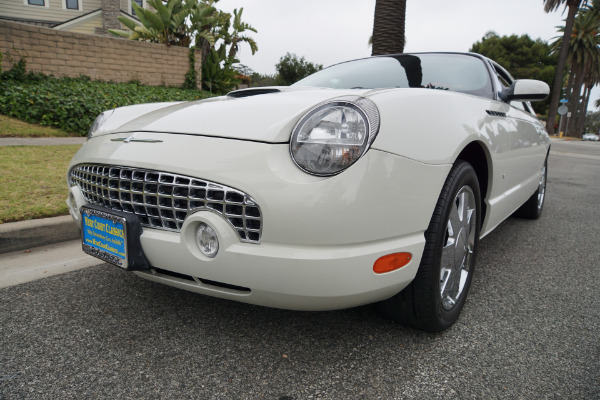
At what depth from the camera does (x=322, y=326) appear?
190 centimetres

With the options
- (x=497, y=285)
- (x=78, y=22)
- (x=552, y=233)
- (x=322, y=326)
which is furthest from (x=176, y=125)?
(x=78, y=22)

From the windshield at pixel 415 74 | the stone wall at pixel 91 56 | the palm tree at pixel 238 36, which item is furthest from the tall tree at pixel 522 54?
the windshield at pixel 415 74

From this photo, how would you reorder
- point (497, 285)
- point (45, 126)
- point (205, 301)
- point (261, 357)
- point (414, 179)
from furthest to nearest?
1. point (45, 126)
2. point (497, 285)
3. point (205, 301)
4. point (261, 357)
5. point (414, 179)

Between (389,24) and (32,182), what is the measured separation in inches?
214

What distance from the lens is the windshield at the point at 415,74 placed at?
→ 2619 millimetres

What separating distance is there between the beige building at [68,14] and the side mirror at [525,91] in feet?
74.7

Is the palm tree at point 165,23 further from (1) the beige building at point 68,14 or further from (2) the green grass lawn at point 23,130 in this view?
(1) the beige building at point 68,14

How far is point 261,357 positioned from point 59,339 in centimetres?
84

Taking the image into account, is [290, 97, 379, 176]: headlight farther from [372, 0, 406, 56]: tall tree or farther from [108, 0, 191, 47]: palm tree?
[108, 0, 191, 47]: palm tree

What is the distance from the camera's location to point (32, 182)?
3.93 meters

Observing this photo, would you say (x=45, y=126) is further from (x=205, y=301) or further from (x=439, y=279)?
(x=439, y=279)

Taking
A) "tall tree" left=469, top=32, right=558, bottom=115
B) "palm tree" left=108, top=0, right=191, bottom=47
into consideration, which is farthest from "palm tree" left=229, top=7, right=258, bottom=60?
"tall tree" left=469, top=32, right=558, bottom=115

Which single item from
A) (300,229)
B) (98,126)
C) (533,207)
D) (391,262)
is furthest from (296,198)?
(533,207)

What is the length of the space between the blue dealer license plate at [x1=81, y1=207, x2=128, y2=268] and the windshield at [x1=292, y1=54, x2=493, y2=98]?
147cm
